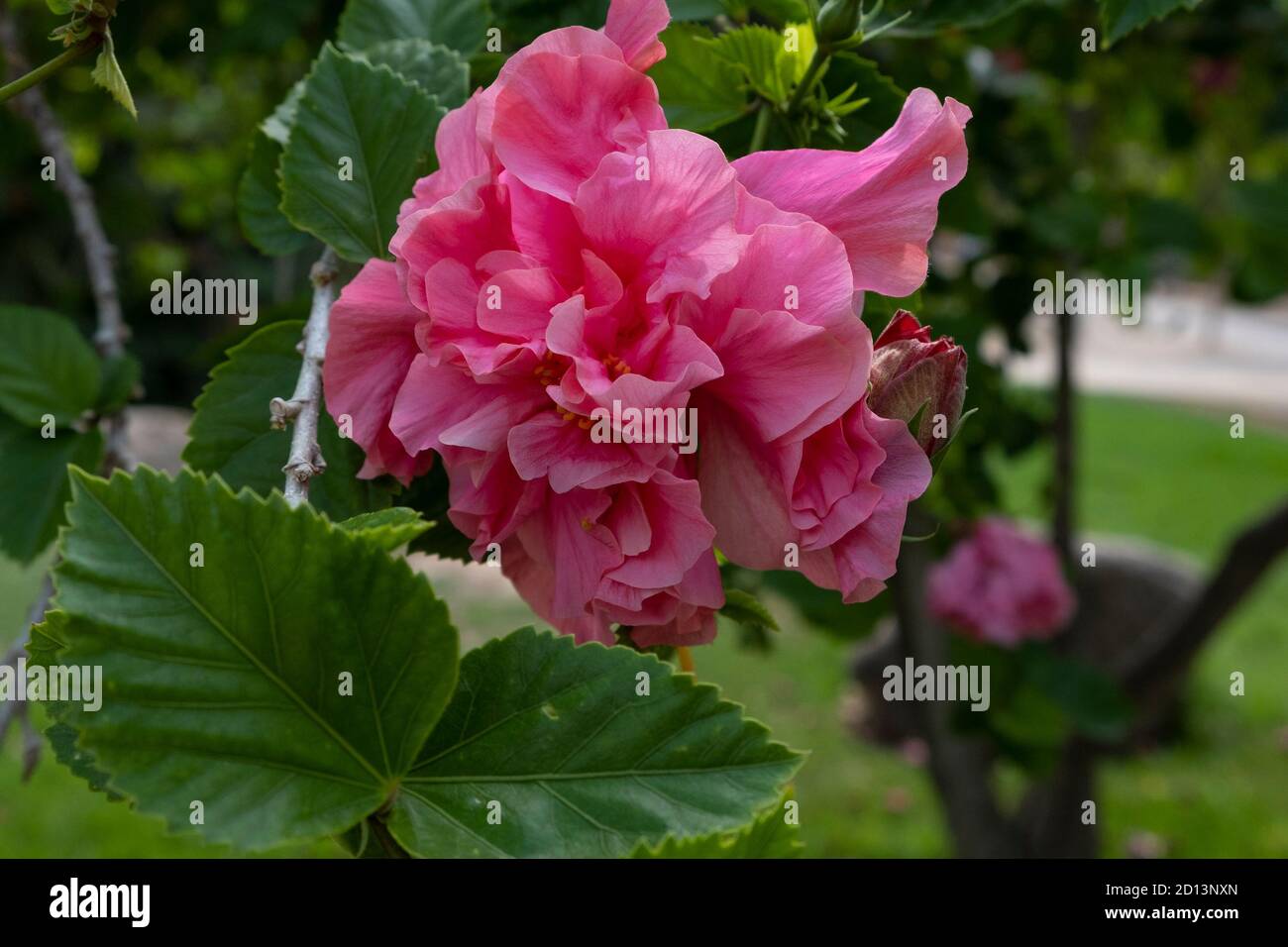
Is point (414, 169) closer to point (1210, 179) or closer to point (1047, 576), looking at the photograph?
point (1047, 576)

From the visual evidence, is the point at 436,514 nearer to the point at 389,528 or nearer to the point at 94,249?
the point at 389,528

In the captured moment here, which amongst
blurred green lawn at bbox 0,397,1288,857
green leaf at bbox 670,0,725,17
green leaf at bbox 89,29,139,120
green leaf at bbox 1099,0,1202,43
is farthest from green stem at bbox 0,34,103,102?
blurred green lawn at bbox 0,397,1288,857

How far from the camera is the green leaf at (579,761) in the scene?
22.6 inches

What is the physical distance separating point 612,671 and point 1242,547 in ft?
6.87

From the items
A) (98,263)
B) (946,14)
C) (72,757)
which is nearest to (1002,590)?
(946,14)

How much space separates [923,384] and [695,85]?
1.02ft

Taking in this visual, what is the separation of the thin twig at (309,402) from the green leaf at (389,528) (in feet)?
0.11

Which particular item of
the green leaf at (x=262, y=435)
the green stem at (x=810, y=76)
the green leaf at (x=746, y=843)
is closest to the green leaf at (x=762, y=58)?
the green stem at (x=810, y=76)

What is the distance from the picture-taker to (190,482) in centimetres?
54

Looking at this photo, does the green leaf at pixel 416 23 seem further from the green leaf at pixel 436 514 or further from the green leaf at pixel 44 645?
the green leaf at pixel 44 645

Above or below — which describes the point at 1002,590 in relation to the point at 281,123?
below

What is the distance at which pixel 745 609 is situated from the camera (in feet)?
2.38

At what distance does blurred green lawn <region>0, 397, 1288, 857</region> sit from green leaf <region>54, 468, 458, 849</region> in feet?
5.20

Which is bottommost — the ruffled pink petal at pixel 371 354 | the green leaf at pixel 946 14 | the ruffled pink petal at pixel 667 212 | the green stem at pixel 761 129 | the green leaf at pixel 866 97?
the ruffled pink petal at pixel 371 354
